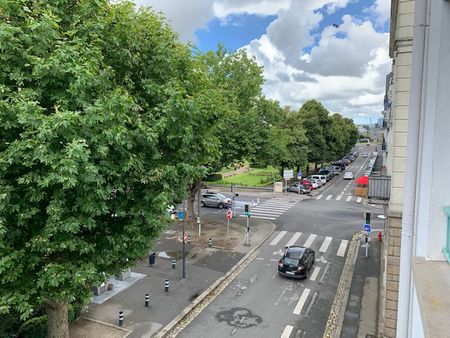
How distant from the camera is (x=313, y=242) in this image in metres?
23.2

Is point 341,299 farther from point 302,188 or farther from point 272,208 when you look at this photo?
point 302,188

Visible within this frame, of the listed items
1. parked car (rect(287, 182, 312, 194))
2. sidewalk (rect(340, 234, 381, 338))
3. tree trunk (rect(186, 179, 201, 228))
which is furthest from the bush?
parked car (rect(287, 182, 312, 194))

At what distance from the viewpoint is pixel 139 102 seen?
360 inches

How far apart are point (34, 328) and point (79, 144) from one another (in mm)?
8010

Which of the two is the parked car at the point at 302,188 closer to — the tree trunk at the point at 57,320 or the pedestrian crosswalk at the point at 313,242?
the pedestrian crosswalk at the point at 313,242

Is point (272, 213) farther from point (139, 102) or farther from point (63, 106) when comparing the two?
point (63, 106)

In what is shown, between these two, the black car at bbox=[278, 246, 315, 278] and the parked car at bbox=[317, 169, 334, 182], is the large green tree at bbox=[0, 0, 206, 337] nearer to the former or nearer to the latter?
the black car at bbox=[278, 246, 315, 278]

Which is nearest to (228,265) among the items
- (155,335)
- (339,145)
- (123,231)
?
(155,335)

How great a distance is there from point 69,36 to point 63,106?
76.3 inches

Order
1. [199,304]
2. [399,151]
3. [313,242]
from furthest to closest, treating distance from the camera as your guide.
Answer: [313,242] → [199,304] → [399,151]

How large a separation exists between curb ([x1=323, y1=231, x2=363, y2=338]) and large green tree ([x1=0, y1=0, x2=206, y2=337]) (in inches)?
305

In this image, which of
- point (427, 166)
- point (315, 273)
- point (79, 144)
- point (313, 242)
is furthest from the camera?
point (313, 242)

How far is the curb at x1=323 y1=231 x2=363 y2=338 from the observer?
42.1ft

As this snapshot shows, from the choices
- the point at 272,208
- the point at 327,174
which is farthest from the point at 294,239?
the point at 327,174
